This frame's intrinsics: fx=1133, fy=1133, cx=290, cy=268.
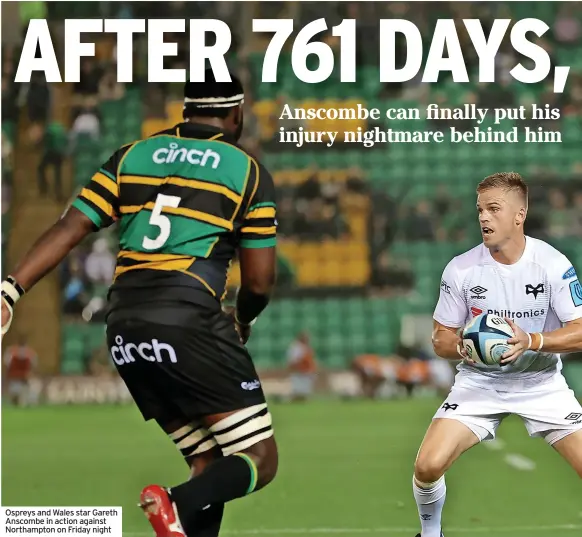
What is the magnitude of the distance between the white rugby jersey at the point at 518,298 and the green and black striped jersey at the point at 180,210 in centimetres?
137

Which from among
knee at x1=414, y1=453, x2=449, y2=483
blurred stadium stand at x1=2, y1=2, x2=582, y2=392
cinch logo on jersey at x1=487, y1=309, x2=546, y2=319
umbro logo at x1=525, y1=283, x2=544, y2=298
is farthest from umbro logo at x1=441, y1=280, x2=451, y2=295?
blurred stadium stand at x1=2, y1=2, x2=582, y2=392

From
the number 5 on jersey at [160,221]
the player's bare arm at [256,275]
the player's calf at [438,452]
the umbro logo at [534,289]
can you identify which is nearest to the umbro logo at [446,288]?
the umbro logo at [534,289]

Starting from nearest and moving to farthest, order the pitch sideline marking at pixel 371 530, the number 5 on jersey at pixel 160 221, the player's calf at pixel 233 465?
1. the player's calf at pixel 233 465
2. the number 5 on jersey at pixel 160 221
3. the pitch sideline marking at pixel 371 530

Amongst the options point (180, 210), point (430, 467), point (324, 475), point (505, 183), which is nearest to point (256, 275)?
point (180, 210)

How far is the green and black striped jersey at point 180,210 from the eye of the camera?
14.8ft

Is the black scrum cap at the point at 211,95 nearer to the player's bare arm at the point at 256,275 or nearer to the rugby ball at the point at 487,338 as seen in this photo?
the player's bare arm at the point at 256,275

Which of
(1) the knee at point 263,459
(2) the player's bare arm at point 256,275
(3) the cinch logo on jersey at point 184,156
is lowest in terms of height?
(1) the knee at point 263,459

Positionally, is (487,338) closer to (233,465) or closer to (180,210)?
(233,465)

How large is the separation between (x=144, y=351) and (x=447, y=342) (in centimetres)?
171

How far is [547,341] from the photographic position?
516cm

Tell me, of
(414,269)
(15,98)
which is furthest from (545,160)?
(15,98)

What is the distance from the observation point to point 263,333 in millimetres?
15055

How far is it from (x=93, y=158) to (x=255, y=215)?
433 inches

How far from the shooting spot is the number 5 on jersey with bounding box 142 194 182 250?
4.50m
